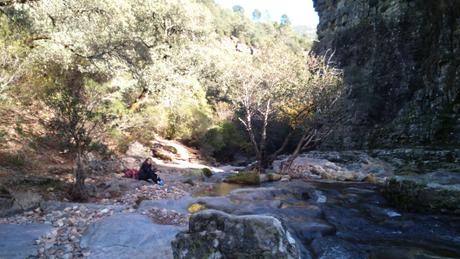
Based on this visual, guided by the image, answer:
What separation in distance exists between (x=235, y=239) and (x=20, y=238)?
3.68 metres

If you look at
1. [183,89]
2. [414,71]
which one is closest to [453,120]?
[414,71]

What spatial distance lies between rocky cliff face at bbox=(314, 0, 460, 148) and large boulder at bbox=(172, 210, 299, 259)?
16899 mm

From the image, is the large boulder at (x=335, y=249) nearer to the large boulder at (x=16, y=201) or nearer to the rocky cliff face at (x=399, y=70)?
the large boulder at (x=16, y=201)

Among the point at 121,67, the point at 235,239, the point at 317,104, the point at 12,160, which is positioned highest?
the point at 121,67

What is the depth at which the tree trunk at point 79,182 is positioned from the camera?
353 inches

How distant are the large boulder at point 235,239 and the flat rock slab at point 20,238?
2376 mm

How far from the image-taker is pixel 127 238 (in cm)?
598

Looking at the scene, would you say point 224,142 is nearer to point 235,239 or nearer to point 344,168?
point 344,168

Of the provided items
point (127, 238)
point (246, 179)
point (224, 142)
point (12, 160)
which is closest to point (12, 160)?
point (12, 160)

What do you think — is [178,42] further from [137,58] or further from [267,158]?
[267,158]

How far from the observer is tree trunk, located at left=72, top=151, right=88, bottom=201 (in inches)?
353

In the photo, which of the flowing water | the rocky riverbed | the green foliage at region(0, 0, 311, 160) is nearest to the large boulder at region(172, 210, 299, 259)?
the rocky riverbed

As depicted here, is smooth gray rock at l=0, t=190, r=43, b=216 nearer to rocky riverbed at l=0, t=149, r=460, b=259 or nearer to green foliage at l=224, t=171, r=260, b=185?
rocky riverbed at l=0, t=149, r=460, b=259

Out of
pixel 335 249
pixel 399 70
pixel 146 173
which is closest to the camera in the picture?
pixel 335 249
